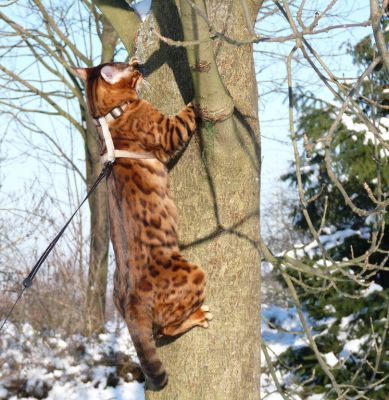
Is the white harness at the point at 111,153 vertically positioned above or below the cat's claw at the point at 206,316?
above

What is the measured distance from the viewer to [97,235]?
1145 cm

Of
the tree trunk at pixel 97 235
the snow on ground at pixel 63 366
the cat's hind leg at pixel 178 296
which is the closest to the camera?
Result: the cat's hind leg at pixel 178 296

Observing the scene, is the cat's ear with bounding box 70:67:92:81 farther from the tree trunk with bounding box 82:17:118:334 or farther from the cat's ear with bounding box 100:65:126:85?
the tree trunk with bounding box 82:17:118:334

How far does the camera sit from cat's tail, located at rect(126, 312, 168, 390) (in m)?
2.89

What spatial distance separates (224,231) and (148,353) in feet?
2.01

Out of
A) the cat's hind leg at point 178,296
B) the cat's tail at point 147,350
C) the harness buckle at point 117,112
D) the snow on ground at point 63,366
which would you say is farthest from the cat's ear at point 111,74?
the snow on ground at point 63,366

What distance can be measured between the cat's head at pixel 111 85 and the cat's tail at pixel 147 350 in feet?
3.60

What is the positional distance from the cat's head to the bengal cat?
168mm

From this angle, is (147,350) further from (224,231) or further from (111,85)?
(111,85)

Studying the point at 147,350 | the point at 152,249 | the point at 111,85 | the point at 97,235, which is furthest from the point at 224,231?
the point at 97,235

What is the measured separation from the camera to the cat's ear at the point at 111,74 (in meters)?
3.42

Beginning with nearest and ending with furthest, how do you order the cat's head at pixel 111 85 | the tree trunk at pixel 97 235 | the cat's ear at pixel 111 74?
the cat's head at pixel 111 85 < the cat's ear at pixel 111 74 < the tree trunk at pixel 97 235

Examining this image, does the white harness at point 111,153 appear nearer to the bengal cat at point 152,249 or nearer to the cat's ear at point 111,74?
the bengal cat at point 152,249

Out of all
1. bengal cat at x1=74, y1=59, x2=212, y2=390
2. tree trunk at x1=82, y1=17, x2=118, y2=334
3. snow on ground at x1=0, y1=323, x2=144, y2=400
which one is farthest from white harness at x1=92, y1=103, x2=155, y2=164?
tree trunk at x1=82, y1=17, x2=118, y2=334
